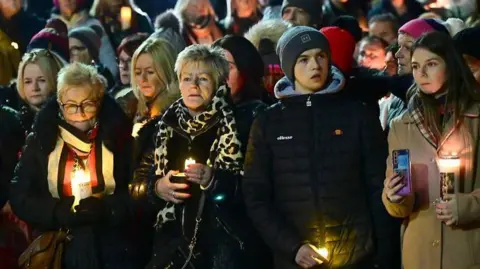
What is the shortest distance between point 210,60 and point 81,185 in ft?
3.93

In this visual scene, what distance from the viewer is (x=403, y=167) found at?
6.27 m

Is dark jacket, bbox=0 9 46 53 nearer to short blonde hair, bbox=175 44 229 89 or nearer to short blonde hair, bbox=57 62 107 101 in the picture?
short blonde hair, bbox=57 62 107 101

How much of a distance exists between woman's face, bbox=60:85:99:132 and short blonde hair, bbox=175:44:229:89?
0.68 meters

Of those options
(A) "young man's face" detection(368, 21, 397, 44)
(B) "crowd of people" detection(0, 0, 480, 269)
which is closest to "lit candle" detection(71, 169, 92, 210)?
(B) "crowd of people" detection(0, 0, 480, 269)

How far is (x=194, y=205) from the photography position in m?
7.34

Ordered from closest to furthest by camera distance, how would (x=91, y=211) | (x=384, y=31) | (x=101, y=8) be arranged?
(x=91, y=211) < (x=384, y=31) < (x=101, y=8)

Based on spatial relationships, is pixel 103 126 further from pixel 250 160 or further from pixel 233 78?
pixel 250 160

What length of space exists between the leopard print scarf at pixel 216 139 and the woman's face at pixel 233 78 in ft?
1.60

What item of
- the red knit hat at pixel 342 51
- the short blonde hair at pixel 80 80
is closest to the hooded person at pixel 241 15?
the red knit hat at pixel 342 51

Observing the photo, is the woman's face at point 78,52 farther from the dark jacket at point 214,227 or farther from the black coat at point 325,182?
the black coat at point 325,182

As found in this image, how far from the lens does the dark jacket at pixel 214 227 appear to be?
23.5ft

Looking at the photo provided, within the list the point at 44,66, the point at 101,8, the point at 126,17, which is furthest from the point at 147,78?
the point at 101,8

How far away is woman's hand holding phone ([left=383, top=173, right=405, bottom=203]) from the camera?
6301 millimetres

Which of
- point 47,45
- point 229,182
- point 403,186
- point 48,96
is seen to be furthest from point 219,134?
point 47,45
